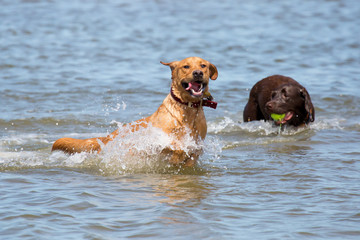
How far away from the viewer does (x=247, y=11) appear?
27375mm

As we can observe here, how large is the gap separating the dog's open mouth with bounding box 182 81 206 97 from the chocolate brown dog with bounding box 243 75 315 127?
289cm

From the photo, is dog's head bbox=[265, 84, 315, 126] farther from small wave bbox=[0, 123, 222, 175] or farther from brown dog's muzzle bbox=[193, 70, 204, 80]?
brown dog's muzzle bbox=[193, 70, 204, 80]

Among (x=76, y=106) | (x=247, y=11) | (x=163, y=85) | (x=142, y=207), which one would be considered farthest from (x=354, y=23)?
(x=142, y=207)

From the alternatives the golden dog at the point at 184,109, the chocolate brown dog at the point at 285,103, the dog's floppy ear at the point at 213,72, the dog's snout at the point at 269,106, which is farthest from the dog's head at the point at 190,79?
the chocolate brown dog at the point at 285,103

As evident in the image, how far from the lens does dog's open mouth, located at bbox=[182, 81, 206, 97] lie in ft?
22.5

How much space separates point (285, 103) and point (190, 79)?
132 inches

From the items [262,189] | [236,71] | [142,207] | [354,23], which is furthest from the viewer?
[354,23]

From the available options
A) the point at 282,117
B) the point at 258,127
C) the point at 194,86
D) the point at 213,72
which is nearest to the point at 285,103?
the point at 282,117

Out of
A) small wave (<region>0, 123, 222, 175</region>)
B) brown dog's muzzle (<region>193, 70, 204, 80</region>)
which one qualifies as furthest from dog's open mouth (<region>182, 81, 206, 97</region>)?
small wave (<region>0, 123, 222, 175</region>)

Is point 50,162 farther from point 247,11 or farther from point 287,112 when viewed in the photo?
point 247,11

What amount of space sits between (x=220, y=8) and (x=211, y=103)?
22048 millimetres

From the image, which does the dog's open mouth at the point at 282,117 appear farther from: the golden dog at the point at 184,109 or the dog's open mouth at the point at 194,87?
the dog's open mouth at the point at 194,87

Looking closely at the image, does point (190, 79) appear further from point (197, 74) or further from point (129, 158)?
point (129, 158)

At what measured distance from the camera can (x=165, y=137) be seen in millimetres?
7023
